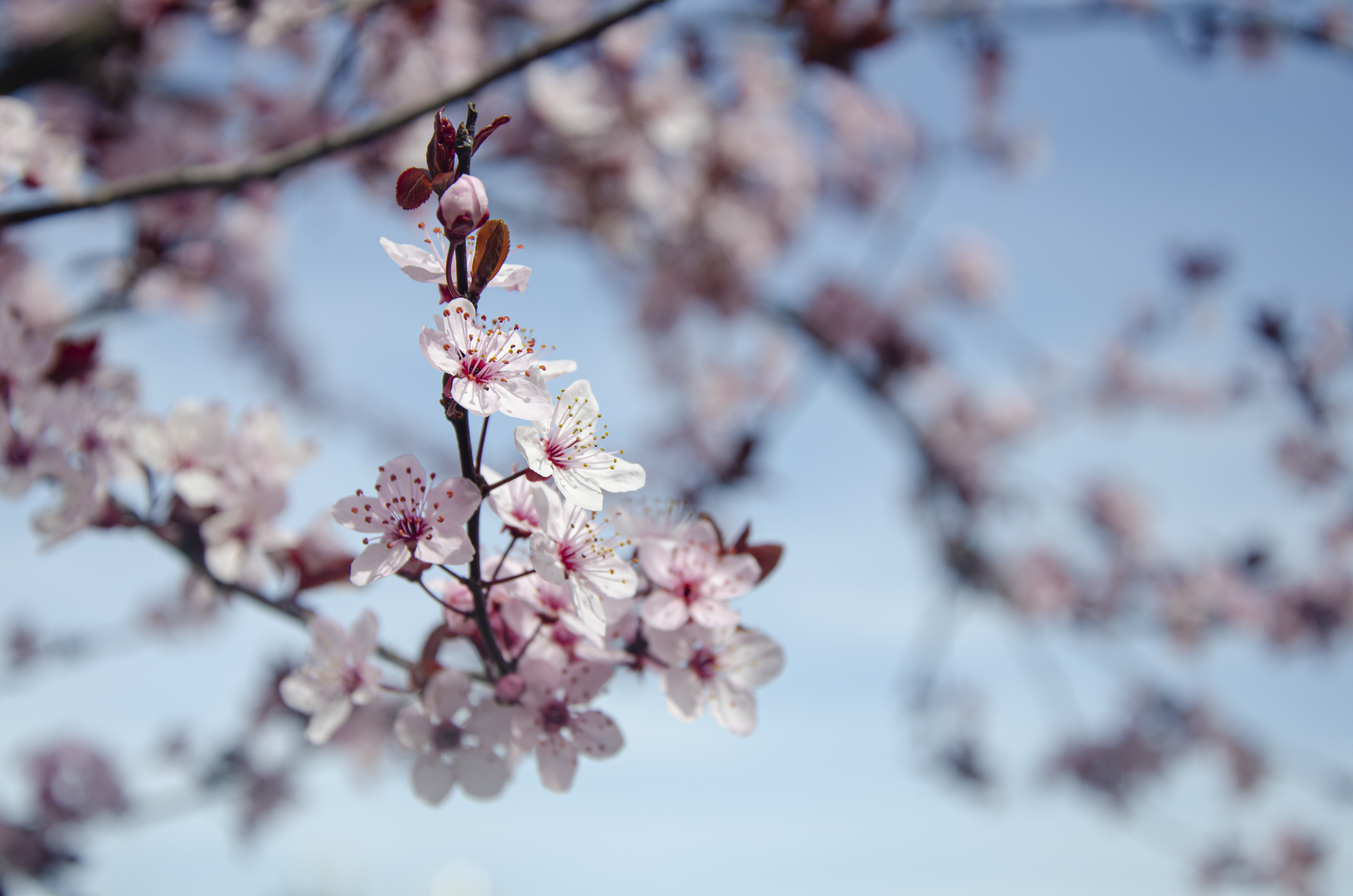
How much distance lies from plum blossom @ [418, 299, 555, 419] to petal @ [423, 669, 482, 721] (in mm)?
367

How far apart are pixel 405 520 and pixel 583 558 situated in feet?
0.69

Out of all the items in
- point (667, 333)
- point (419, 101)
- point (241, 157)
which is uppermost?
point (667, 333)

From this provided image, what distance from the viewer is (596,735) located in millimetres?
1088

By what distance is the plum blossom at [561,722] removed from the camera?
3.40ft

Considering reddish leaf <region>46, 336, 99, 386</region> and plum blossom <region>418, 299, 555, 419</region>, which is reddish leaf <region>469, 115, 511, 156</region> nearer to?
plum blossom <region>418, 299, 555, 419</region>

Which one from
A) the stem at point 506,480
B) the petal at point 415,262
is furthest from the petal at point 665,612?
the petal at point 415,262

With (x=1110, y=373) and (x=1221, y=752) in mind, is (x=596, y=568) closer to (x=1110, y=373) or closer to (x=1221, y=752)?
(x=1221, y=752)

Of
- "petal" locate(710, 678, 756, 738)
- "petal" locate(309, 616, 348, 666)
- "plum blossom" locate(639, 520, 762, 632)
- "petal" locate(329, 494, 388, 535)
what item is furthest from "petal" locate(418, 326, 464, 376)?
"petal" locate(710, 678, 756, 738)

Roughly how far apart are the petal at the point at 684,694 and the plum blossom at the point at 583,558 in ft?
0.49

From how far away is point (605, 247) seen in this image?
3943 mm

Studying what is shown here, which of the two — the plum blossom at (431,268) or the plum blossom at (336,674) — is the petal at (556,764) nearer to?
the plum blossom at (336,674)

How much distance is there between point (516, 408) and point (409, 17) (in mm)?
1841

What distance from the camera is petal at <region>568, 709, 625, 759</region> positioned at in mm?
1078

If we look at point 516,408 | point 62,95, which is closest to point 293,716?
point 62,95
